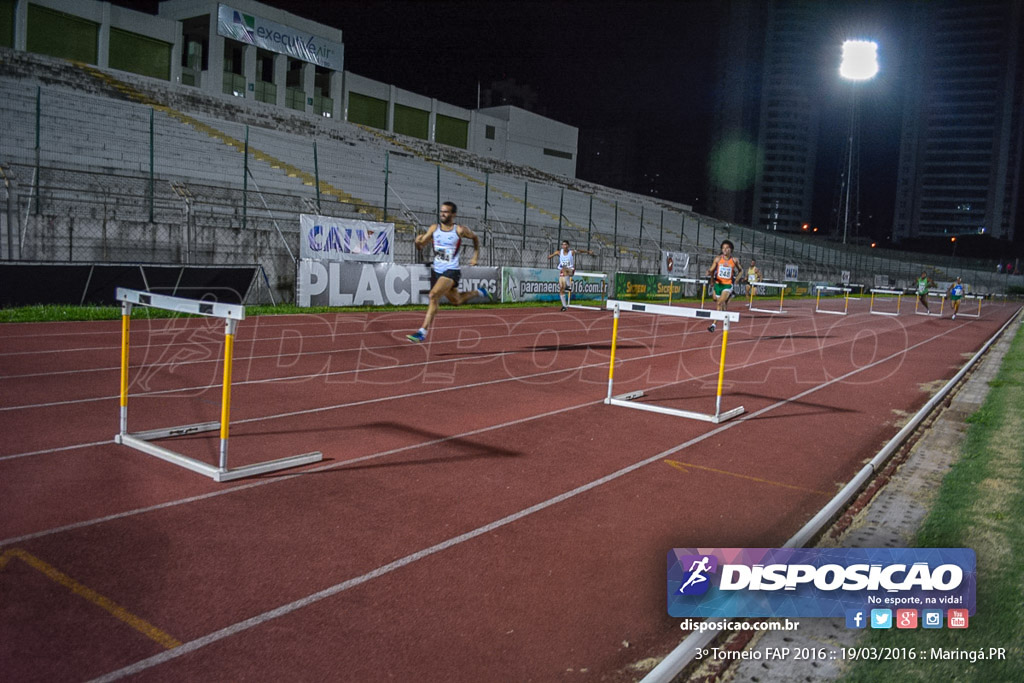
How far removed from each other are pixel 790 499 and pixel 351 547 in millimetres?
3261

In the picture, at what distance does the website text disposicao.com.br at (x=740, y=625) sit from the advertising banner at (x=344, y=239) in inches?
673

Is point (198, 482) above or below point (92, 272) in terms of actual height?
below

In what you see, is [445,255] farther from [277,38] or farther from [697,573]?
[277,38]

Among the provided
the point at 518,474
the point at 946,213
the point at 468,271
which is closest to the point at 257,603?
the point at 518,474

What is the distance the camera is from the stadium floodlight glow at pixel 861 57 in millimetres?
41906

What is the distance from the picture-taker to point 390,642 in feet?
10.2

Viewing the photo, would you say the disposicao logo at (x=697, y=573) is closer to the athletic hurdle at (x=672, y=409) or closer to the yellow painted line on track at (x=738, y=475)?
the yellow painted line on track at (x=738, y=475)

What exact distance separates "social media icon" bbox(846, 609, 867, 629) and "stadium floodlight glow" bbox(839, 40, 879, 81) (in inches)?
1835

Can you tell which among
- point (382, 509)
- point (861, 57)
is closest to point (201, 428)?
point (382, 509)

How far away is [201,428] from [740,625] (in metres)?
4.89

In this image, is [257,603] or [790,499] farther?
[790,499]

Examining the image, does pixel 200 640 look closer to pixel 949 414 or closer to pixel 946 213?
pixel 949 414

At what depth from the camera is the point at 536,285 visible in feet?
86.1

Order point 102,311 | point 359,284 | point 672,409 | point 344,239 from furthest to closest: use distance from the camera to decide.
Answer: point 344,239, point 359,284, point 102,311, point 672,409
